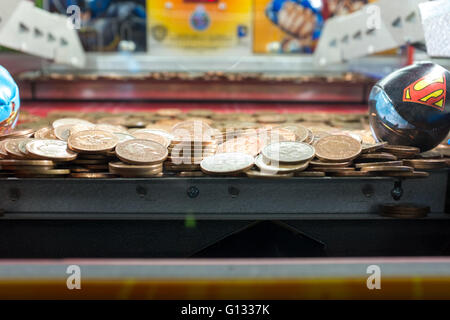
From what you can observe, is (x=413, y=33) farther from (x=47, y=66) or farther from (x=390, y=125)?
(x=47, y=66)

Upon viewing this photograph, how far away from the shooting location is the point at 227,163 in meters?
1.81

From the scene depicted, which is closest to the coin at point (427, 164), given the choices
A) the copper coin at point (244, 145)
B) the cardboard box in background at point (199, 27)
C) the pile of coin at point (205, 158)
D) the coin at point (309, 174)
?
the pile of coin at point (205, 158)

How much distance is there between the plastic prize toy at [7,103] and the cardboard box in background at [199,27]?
22.4 feet

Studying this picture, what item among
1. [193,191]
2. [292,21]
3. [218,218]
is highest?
[292,21]

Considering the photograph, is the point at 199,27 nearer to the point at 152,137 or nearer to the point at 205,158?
the point at 152,137

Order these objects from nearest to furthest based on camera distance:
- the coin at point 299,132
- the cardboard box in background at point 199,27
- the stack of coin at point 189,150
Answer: the stack of coin at point 189,150, the coin at point 299,132, the cardboard box in background at point 199,27

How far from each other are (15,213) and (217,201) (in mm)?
816

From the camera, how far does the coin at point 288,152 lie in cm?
176

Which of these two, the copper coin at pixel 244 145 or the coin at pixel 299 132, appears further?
the coin at pixel 299 132

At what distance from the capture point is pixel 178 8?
28.7ft

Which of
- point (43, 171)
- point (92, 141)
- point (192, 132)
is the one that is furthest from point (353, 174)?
point (43, 171)

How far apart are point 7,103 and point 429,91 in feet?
6.43

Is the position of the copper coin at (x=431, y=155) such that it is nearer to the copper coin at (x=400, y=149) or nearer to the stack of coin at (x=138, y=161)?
the copper coin at (x=400, y=149)

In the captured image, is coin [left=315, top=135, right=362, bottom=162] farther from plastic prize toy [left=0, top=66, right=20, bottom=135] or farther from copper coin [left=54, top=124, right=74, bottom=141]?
plastic prize toy [left=0, top=66, right=20, bottom=135]
